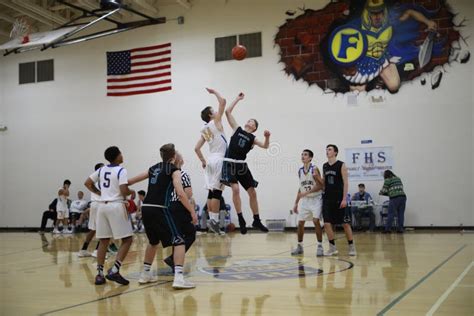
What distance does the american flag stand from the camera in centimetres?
1908

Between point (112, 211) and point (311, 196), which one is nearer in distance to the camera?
point (112, 211)

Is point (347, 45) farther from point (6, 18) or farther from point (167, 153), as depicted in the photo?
point (6, 18)

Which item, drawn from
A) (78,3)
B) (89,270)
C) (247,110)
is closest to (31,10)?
(78,3)

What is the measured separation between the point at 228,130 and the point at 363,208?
17.1 feet

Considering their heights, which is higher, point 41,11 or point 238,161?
point 41,11

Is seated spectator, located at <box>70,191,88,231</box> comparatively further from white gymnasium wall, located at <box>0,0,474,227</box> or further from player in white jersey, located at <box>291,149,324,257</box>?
player in white jersey, located at <box>291,149,324,257</box>

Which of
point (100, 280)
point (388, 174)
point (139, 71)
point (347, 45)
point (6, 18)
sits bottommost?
point (100, 280)

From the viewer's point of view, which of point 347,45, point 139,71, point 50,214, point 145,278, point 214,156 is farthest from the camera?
point 50,214

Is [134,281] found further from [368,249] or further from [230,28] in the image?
[230,28]

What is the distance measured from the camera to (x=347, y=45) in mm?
16672

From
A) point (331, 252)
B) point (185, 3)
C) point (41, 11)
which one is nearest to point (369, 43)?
point (185, 3)

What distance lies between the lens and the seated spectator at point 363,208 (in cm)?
1567

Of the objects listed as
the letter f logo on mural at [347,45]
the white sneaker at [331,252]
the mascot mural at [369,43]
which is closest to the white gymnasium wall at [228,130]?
the mascot mural at [369,43]

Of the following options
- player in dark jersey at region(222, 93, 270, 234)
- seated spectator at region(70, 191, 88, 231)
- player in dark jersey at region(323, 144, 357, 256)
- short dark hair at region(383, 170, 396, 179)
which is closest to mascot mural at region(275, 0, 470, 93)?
short dark hair at region(383, 170, 396, 179)
